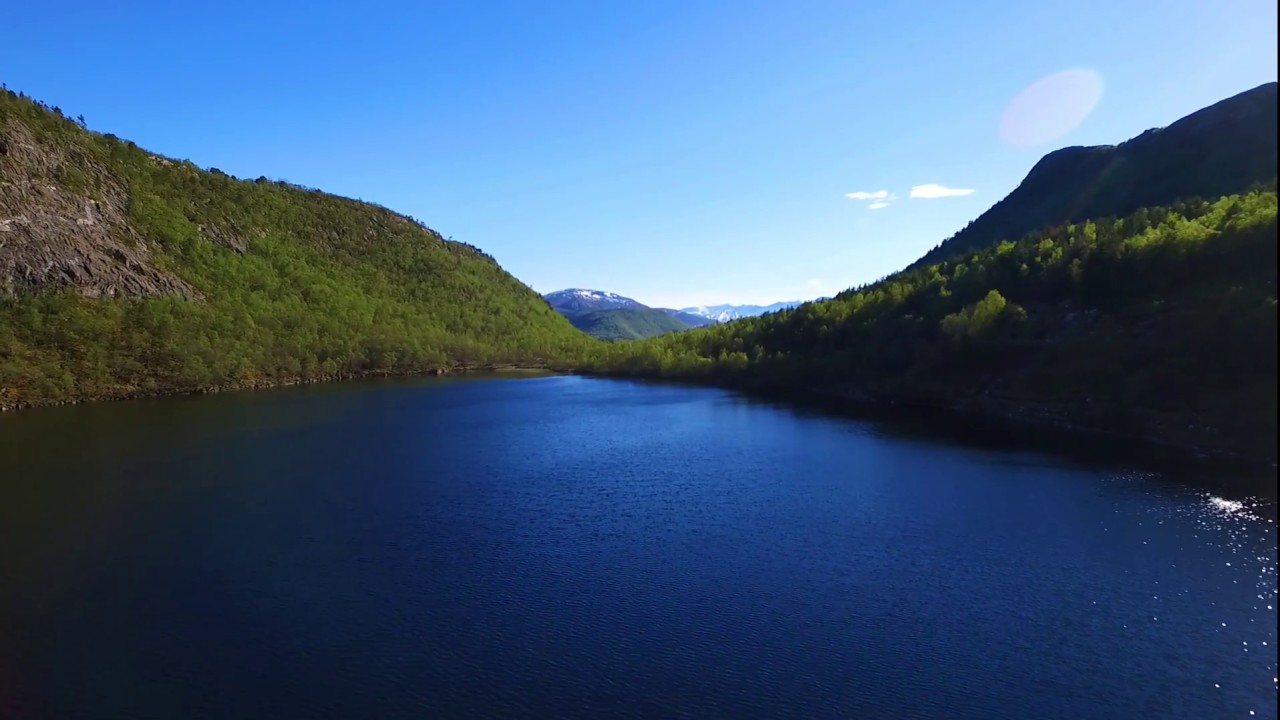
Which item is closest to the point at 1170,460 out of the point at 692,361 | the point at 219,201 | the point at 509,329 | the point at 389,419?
the point at 389,419

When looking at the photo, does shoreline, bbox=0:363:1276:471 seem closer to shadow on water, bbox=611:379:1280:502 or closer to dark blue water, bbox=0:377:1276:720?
shadow on water, bbox=611:379:1280:502

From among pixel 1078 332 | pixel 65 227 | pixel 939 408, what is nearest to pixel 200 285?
pixel 65 227

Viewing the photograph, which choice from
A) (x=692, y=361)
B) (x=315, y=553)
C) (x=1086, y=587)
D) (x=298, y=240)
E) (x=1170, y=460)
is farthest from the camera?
(x=298, y=240)

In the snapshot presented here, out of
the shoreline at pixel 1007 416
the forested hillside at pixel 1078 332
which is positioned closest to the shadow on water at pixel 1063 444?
the shoreline at pixel 1007 416

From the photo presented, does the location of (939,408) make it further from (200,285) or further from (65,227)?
(65,227)

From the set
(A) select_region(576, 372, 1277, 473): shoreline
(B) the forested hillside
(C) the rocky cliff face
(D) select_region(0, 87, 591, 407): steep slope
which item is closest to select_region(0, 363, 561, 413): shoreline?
(D) select_region(0, 87, 591, 407): steep slope

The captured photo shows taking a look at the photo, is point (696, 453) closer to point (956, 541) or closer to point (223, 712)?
point (956, 541)

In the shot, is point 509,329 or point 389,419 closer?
point 389,419
